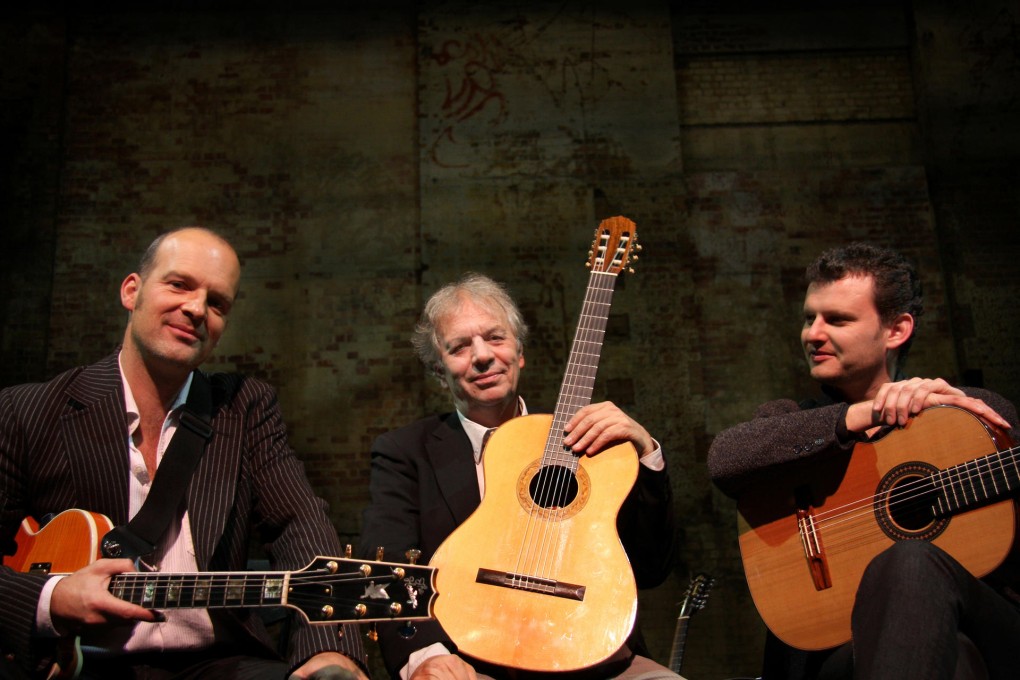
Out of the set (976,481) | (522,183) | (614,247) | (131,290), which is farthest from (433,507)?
(522,183)

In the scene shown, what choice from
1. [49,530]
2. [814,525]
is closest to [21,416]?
[49,530]

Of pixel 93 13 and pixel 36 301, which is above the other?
pixel 93 13

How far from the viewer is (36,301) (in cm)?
624

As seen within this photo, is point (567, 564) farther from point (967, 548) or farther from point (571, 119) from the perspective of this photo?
point (571, 119)

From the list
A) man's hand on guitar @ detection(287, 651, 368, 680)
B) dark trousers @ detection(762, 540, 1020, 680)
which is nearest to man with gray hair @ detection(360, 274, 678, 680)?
man's hand on guitar @ detection(287, 651, 368, 680)

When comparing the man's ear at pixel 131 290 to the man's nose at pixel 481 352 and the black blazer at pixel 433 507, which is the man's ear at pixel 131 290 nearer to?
the black blazer at pixel 433 507

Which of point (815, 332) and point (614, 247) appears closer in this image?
point (815, 332)

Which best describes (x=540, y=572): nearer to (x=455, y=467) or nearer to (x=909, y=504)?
(x=455, y=467)

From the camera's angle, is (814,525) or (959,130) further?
(959,130)

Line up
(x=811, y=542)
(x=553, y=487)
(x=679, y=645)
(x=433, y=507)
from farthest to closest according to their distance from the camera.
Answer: (x=679, y=645)
(x=433, y=507)
(x=811, y=542)
(x=553, y=487)

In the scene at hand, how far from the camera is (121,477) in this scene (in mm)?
2594

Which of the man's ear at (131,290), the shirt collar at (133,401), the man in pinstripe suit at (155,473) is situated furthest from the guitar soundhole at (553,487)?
the man's ear at (131,290)

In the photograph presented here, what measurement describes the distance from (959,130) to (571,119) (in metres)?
3.03

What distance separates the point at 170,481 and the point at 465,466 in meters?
0.94
